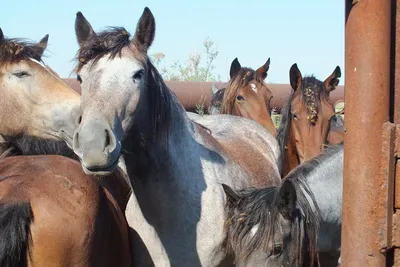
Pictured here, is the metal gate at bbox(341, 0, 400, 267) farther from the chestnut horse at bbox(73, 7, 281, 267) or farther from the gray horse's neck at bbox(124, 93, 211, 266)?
the gray horse's neck at bbox(124, 93, 211, 266)

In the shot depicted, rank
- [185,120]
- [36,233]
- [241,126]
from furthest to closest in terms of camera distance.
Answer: [241,126] → [185,120] → [36,233]

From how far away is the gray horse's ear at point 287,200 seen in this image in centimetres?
274

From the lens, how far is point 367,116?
4.61 ft

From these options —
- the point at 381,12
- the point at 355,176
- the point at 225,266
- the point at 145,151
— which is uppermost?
the point at 381,12

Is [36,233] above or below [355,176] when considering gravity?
below

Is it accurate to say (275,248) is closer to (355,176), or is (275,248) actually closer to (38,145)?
(355,176)

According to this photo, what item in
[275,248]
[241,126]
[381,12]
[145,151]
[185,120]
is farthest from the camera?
[241,126]

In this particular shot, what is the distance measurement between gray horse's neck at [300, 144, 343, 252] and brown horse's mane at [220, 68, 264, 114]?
334 centimetres

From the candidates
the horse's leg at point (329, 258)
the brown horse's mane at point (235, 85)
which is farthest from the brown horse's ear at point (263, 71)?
the horse's leg at point (329, 258)

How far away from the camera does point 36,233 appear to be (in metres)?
2.37

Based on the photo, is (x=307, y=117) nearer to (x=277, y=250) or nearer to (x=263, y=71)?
(x=263, y=71)

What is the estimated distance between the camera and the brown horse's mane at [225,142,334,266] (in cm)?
272

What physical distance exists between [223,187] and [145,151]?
44cm

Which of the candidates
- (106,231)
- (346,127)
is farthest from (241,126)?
(346,127)
